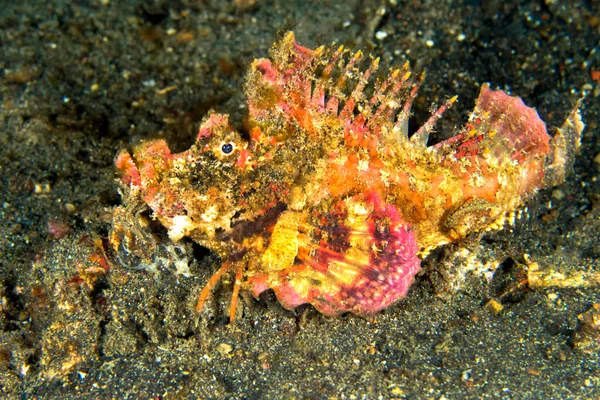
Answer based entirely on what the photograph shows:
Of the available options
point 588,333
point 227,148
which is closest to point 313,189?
point 227,148

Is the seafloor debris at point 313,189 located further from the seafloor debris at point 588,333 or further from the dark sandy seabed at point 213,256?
the seafloor debris at point 588,333

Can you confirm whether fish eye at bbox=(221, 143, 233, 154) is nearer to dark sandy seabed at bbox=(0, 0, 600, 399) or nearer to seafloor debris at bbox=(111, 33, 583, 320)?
seafloor debris at bbox=(111, 33, 583, 320)

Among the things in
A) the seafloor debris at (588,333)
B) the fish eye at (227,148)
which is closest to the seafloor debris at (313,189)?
the fish eye at (227,148)

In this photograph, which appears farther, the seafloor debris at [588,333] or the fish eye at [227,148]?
the seafloor debris at [588,333]

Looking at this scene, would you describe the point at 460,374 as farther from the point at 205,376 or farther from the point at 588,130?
the point at 588,130

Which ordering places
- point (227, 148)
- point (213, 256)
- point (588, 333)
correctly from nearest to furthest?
point (227, 148) < point (588, 333) < point (213, 256)

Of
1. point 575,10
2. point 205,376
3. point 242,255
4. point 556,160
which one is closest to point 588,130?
point 556,160

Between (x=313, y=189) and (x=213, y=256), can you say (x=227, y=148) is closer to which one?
(x=313, y=189)
